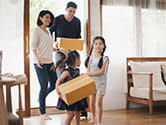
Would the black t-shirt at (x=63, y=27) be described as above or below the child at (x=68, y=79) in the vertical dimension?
above

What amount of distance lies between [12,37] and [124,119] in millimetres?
1927

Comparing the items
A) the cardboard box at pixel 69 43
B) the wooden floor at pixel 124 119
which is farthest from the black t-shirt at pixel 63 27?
the wooden floor at pixel 124 119

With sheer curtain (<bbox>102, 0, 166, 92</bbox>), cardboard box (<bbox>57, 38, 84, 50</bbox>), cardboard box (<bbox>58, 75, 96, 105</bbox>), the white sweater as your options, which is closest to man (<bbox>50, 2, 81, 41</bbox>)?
the white sweater

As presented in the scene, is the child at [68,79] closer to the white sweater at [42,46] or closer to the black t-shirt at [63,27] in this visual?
the white sweater at [42,46]

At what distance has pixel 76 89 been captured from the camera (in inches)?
94.5

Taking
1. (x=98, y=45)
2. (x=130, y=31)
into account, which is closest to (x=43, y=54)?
(x=98, y=45)

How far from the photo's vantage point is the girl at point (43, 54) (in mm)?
3600

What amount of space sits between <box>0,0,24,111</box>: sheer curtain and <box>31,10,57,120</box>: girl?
0.42 meters

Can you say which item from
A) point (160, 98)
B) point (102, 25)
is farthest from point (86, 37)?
point (160, 98)

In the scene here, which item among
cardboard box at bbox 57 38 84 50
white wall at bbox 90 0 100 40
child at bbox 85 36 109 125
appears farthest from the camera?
white wall at bbox 90 0 100 40

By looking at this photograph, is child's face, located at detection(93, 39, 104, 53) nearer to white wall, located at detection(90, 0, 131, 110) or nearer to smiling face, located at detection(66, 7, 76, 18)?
smiling face, located at detection(66, 7, 76, 18)

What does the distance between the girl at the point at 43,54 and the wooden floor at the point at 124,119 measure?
0.59 ft

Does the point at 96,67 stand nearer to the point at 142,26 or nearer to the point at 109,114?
the point at 109,114

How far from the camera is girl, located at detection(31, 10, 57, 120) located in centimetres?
360
